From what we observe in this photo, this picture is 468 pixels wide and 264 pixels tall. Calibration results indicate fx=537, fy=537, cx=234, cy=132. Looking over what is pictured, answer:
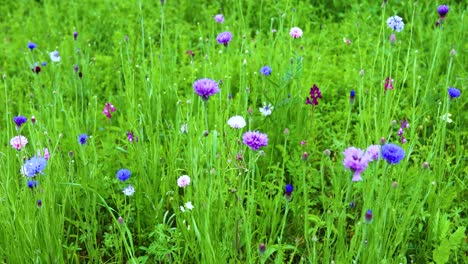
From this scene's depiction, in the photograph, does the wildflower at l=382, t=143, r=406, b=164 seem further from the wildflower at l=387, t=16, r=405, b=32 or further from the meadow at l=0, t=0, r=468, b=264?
the wildflower at l=387, t=16, r=405, b=32

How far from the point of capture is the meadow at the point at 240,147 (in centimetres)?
171

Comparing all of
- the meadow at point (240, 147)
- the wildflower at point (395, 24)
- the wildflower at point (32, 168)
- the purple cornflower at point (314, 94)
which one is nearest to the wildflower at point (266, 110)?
the meadow at point (240, 147)

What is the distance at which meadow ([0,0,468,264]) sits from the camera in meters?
1.71

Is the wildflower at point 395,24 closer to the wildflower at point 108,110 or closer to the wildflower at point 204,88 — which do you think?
the wildflower at point 204,88

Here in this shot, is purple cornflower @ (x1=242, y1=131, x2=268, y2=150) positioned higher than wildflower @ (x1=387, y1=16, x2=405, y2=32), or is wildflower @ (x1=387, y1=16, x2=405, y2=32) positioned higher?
wildflower @ (x1=387, y1=16, x2=405, y2=32)

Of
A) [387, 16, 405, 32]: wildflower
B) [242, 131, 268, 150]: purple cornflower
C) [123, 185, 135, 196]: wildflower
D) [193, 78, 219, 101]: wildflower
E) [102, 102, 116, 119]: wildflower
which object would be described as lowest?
[123, 185, 135, 196]: wildflower

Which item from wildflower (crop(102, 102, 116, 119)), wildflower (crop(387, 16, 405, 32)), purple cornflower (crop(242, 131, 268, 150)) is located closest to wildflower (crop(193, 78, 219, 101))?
purple cornflower (crop(242, 131, 268, 150))

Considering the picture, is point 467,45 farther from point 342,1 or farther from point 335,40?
point 342,1

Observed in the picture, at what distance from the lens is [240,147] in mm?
1841

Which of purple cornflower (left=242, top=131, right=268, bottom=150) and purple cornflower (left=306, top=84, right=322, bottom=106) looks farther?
purple cornflower (left=306, top=84, right=322, bottom=106)

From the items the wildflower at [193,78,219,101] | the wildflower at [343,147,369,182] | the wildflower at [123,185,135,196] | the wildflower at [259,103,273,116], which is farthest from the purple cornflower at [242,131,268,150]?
the wildflower at [259,103,273,116]

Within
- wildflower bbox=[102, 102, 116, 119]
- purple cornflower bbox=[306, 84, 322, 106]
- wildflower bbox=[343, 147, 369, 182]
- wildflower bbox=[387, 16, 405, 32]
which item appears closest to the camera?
wildflower bbox=[343, 147, 369, 182]

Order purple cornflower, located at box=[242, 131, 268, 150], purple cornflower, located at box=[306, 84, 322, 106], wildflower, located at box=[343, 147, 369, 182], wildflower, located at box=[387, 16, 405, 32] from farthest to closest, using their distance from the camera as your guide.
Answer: purple cornflower, located at box=[306, 84, 322, 106]
wildflower, located at box=[387, 16, 405, 32]
purple cornflower, located at box=[242, 131, 268, 150]
wildflower, located at box=[343, 147, 369, 182]

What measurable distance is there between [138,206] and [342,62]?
5.39 ft
